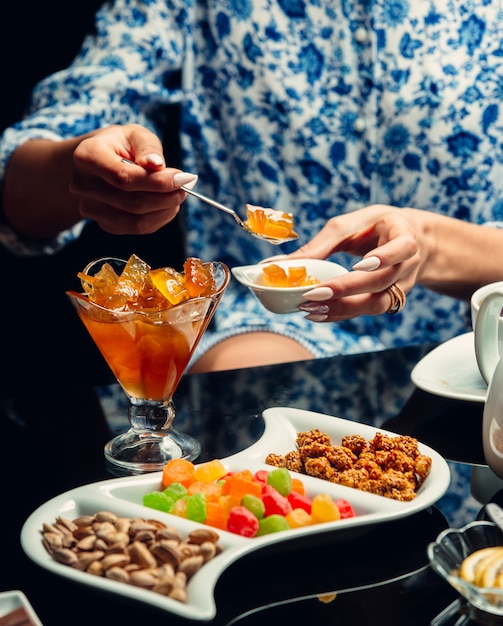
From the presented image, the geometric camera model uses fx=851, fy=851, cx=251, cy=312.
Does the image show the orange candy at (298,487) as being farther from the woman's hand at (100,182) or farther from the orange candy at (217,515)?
the woman's hand at (100,182)

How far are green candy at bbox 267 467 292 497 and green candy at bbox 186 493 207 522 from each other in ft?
0.24

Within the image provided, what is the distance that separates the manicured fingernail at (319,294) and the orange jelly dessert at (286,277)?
0.06 m

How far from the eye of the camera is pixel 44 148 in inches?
66.2

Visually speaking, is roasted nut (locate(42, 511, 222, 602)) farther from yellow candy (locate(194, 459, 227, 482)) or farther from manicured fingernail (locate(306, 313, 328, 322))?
manicured fingernail (locate(306, 313, 328, 322))

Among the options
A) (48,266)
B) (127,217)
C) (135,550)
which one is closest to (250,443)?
(135,550)

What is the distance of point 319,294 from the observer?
3.90ft

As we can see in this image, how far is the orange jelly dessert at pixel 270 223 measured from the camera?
1336mm

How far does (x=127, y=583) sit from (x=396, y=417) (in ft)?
1.80

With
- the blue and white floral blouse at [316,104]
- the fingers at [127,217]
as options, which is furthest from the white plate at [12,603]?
the blue and white floral blouse at [316,104]

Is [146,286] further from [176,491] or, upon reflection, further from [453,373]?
[453,373]

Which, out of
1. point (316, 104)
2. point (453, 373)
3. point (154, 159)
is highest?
point (154, 159)

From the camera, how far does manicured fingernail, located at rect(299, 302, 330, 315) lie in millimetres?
1219

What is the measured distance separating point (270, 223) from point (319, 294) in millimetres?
198

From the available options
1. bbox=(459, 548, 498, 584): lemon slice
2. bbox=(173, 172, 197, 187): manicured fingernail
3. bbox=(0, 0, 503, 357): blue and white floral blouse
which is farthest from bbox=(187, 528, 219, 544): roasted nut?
bbox=(0, 0, 503, 357): blue and white floral blouse
